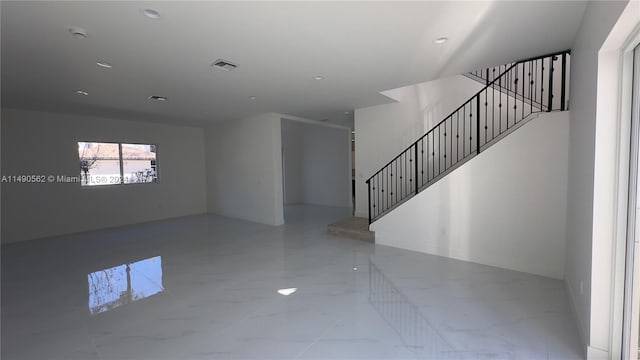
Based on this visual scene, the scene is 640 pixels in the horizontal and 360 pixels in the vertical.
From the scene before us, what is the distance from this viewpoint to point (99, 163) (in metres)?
7.32

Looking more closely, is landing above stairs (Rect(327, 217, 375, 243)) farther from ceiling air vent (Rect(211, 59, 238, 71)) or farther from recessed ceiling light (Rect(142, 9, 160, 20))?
recessed ceiling light (Rect(142, 9, 160, 20))

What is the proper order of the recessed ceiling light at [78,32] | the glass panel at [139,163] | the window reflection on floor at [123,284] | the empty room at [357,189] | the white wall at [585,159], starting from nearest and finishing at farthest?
the white wall at [585,159]
the empty room at [357,189]
the recessed ceiling light at [78,32]
the window reflection on floor at [123,284]
the glass panel at [139,163]

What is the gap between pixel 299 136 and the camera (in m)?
11.0

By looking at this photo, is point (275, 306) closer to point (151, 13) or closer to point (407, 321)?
point (407, 321)

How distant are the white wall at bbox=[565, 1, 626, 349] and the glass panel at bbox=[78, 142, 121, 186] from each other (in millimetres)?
9019

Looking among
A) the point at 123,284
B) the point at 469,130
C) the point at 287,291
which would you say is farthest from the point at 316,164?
the point at 123,284

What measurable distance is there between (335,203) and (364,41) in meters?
7.50

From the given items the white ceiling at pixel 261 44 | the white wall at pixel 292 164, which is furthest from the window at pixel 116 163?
the white wall at pixel 292 164

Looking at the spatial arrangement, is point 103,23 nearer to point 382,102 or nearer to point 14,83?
point 14,83

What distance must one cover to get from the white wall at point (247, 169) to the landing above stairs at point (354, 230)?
1.84 m

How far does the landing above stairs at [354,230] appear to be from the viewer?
5566mm

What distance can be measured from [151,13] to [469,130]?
532cm

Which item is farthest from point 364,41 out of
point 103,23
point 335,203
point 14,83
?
point 335,203

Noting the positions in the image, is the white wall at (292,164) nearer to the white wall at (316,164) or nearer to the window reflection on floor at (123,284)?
the white wall at (316,164)
